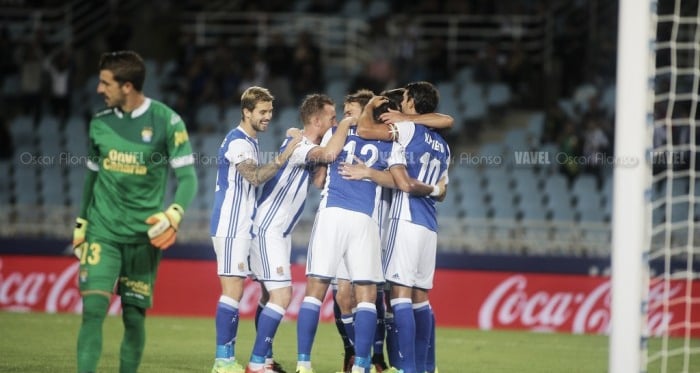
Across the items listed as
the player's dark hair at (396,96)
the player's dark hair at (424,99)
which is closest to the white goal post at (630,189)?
the player's dark hair at (424,99)

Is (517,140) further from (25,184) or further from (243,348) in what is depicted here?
(243,348)

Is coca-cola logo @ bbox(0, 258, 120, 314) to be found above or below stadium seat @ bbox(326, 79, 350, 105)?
below

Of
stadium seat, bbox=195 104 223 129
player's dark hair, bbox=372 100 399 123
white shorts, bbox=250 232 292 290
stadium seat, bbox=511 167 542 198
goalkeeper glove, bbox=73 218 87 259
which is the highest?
stadium seat, bbox=195 104 223 129

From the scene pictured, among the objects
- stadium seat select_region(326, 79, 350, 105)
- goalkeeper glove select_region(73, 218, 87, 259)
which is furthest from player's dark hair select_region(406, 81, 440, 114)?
stadium seat select_region(326, 79, 350, 105)

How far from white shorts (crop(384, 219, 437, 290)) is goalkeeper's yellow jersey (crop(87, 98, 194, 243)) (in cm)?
224

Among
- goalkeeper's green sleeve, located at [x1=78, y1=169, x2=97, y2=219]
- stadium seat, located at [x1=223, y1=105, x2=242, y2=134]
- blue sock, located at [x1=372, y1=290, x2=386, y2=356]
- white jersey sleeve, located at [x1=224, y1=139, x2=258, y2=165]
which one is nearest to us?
goalkeeper's green sleeve, located at [x1=78, y1=169, x2=97, y2=219]

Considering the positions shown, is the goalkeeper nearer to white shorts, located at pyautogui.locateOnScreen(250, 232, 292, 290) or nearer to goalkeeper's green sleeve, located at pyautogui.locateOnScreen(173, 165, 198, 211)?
goalkeeper's green sleeve, located at pyautogui.locateOnScreen(173, 165, 198, 211)

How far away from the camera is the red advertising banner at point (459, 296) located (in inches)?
626

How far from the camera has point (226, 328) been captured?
9.70 meters

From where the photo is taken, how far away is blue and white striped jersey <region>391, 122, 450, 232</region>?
960cm

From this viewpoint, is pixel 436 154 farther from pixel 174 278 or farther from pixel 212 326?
pixel 174 278

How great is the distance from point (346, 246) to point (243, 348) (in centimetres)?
337

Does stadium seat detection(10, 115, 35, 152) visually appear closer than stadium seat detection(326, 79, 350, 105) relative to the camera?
No

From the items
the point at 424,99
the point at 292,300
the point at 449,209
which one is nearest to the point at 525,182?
the point at 449,209
